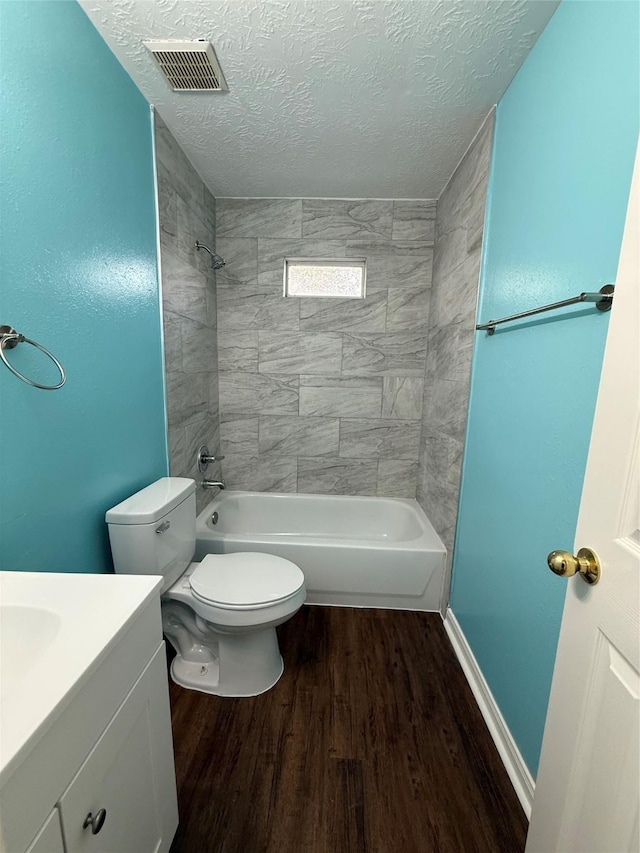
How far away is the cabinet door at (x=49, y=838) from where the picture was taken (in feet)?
1.56

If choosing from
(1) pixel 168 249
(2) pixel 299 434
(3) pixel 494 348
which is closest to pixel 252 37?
(1) pixel 168 249

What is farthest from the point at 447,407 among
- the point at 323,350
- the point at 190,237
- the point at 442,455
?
the point at 190,237

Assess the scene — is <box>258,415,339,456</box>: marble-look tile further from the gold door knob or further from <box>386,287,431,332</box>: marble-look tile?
the gold door knob

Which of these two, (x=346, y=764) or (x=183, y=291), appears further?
(x=183, y=291)

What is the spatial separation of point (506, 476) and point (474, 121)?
151cm

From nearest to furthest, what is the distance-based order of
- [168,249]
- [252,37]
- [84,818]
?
[84,818] → [252,37] → [168,249]

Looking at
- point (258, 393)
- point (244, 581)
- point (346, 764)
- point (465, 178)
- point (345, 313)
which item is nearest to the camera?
point (346, 764)

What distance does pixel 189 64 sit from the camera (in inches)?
50.7

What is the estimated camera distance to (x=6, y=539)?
91cm

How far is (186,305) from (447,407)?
1.51 metres

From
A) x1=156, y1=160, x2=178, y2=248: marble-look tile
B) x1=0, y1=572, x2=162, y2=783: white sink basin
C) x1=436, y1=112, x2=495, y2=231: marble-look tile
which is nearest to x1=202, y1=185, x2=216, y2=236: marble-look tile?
x1=156, y1=160, x2=178, y2=248: marble-look tile

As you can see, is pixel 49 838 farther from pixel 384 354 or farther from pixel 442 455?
pixel 384 354

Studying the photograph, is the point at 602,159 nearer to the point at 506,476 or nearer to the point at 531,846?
the point at 506,476

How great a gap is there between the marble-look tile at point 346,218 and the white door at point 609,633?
2.02 metres
